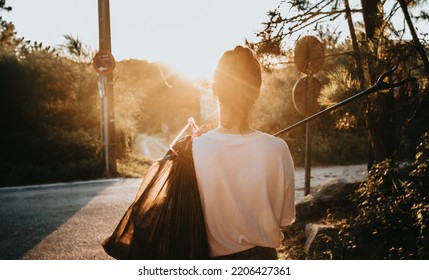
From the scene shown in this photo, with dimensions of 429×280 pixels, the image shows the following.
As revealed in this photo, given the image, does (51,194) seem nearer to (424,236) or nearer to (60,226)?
(60,226)

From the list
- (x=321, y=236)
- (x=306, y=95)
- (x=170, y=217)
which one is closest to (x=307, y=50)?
(x=306, y=95)

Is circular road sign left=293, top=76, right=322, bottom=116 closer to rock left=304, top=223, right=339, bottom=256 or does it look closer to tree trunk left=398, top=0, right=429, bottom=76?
rock left=304, top=223, right=339, bottom=256

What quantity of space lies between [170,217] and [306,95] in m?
3.82

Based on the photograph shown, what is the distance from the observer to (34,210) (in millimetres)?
5652

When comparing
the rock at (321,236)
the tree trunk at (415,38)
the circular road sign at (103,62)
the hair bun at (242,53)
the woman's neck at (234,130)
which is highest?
the circular road sign at (103,62)

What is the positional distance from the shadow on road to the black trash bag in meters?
2.98

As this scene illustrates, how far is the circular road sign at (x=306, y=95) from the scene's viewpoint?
15.8 ft

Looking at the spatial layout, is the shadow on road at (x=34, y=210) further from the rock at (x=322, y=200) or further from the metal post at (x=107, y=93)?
the rock at (x=322, y=200)

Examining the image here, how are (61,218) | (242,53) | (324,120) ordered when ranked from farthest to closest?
(324,120) < (61,218) < (242,53)

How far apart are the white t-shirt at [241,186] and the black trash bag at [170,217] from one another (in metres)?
0.05

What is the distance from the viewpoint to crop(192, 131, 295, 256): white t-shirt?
1346 millimetres

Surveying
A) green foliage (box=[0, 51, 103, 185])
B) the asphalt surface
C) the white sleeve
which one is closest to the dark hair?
the white sleeve

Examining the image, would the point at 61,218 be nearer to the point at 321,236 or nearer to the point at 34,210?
the point at 34,210

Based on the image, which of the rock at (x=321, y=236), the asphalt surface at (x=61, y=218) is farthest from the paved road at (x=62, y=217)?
the rock at (x=321, y=236)
